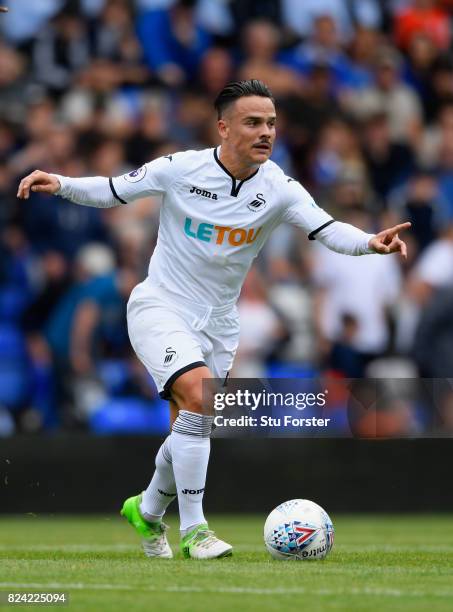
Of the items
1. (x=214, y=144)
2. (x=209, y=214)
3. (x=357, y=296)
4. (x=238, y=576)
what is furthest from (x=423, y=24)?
(x=238, y=576)

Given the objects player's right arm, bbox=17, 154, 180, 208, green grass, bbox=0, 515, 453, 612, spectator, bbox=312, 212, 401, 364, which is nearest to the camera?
green grass, bbox=0, 515, 453, 612

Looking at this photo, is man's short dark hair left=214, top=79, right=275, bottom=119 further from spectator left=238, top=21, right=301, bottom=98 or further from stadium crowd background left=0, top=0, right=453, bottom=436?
spectator left=238, top=21, right=301, bottom=98

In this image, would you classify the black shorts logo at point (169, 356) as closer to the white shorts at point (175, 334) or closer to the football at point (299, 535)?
the white shorts at point (175, 334)

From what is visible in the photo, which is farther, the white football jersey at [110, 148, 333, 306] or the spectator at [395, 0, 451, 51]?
the spectator at [395, 0, 451, 51]

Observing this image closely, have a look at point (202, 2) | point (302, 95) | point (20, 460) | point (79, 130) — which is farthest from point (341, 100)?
point (20, 460)

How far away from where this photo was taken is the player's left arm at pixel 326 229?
773 centimetres

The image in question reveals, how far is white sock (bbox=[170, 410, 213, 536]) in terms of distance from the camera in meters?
7.67

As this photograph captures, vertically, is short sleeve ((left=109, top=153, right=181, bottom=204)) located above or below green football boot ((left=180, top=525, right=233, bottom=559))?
above

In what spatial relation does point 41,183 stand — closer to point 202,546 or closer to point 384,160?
point 202,546

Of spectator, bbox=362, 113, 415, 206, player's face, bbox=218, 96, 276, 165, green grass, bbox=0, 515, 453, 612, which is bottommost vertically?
green grass, bbox=0, 515, 453, 612

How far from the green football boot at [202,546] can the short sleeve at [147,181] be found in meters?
1.86

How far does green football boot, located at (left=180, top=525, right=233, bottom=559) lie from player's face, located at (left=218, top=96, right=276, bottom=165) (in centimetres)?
205

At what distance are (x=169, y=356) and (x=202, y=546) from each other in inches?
40.3

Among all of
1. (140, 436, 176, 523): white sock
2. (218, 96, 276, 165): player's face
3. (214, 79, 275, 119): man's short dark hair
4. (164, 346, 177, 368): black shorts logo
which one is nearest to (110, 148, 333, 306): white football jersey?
(218, 96, 276, 165): player's face
